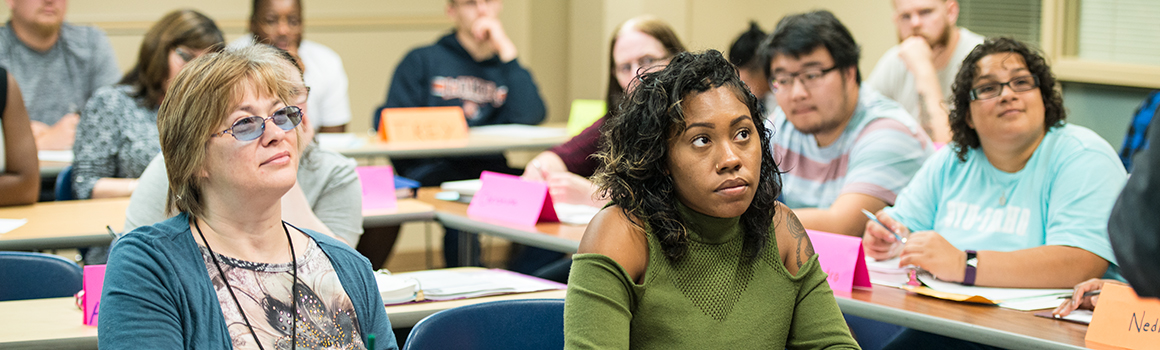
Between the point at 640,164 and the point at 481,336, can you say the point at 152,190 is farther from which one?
the point at 640,164

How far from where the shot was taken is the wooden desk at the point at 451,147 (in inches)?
153

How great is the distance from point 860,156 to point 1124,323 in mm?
929

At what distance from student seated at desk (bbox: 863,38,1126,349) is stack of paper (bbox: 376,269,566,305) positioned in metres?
0.81

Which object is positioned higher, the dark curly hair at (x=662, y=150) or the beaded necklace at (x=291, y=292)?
the dark curly hair at (x=662, y=150)

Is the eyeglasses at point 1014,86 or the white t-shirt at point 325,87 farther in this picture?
the white t-shirt at point 325,87

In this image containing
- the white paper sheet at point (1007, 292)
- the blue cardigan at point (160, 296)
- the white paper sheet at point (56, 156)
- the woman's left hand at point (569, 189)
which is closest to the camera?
the blue cardigan at point (160, 296)

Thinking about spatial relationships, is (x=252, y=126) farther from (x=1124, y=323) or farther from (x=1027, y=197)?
(x=1027, y=197)

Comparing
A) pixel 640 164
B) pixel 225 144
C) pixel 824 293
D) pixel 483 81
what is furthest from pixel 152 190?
pixel 483 81

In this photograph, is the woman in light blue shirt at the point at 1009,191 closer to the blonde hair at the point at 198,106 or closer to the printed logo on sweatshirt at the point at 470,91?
the blonde hair at the point at 198,106

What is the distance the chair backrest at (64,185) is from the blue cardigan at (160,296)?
2.08 metres

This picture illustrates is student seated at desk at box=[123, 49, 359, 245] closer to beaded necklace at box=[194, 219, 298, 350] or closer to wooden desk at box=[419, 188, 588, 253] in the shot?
wooden desk at box=[419, 188, 588, 253]

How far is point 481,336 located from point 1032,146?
1.29 m

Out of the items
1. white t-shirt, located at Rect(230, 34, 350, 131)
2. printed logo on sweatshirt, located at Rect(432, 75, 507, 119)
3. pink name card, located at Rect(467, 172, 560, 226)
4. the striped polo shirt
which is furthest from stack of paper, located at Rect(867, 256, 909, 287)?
white t-shirt, located at Rect(230, 34, 350, 131)

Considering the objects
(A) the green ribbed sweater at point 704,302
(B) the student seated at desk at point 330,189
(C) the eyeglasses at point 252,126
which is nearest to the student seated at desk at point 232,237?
(C) the eyeglasses at point 252,126
